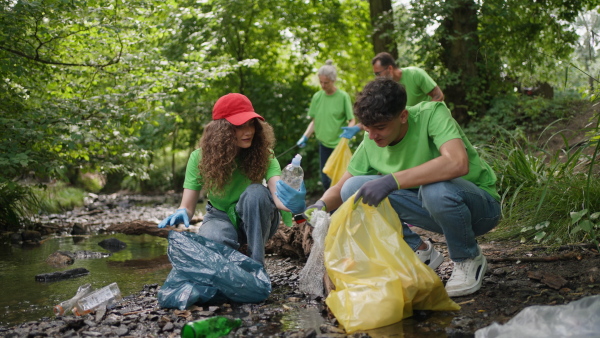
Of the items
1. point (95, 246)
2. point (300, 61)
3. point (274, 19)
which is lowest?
point (95, 246)

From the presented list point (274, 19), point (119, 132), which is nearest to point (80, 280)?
point (119, 132)

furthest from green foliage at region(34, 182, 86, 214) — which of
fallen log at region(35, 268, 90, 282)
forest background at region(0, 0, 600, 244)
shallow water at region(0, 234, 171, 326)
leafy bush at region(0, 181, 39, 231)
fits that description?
fallen log at region(35, 268, 90, 282)

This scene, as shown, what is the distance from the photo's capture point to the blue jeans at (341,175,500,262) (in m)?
2.49

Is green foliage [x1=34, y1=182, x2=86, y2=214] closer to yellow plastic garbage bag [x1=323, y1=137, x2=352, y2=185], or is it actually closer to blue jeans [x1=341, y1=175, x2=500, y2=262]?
yellow plastic garbage bag [x1=323, y1=137, x2=352, y2=185]

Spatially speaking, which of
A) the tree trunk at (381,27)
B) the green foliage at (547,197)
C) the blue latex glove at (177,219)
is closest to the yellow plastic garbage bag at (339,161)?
the green foliage at (547,197)

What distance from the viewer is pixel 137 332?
7.72ft

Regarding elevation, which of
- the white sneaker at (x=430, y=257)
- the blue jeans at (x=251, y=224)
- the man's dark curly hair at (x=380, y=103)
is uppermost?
the man's dark curly hair at (x=380, y=103)

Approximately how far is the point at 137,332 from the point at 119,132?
4.22m

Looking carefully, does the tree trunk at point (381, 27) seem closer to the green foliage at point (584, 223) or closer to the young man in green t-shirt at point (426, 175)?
the green foliage at point (584, 223)

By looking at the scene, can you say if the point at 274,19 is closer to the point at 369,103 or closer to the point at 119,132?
the point at 119,132

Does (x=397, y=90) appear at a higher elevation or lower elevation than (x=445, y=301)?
higher

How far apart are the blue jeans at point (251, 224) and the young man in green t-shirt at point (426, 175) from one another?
1.25 ft

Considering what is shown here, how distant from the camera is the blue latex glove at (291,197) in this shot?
2.76m

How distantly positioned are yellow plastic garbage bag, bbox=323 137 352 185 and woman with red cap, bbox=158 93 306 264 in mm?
2547
